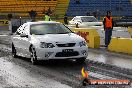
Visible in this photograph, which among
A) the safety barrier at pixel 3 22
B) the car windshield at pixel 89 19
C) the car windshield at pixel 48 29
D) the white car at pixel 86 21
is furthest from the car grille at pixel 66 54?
the safety barrier at pixel 3 22

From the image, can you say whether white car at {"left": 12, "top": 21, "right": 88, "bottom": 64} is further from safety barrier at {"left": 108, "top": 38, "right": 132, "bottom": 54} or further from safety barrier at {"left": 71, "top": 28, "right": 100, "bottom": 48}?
safety barrier at {"left": 71, "top": 28, "right": 100, "bottom": 48}

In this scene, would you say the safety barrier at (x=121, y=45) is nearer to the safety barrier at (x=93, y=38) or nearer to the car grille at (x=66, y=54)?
the safety barrier at (x=93, y=38)

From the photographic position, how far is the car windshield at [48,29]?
41.9ft

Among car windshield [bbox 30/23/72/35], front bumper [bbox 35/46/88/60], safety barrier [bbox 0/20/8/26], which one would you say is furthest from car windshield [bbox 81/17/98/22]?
front bumper [bbox 35/46/88/60]

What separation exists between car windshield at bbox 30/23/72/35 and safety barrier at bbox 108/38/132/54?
3710 mm

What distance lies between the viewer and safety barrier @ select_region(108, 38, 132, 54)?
15750mm

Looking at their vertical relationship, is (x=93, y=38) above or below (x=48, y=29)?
below

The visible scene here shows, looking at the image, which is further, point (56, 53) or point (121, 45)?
point (121, 45)

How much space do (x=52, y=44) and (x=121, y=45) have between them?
548cm

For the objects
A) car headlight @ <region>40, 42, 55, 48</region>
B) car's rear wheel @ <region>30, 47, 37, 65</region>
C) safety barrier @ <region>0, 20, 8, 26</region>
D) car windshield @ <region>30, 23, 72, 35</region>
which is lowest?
safety barrier @ <region>0, 20, 8, 26</region>

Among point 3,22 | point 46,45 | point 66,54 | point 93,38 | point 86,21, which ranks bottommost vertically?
point 3,22

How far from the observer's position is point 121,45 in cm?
1630

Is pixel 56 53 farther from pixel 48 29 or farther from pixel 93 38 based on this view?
pixel 93 38

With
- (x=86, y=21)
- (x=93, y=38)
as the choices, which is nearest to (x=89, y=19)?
(x=86, y=21)
